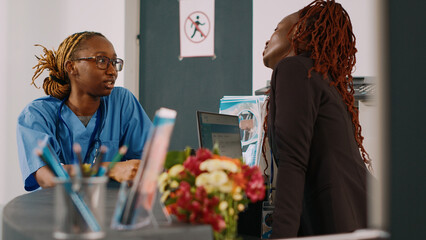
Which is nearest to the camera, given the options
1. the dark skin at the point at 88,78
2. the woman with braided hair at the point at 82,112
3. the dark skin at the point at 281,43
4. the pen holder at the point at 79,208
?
the pen holder at the point at 79,208

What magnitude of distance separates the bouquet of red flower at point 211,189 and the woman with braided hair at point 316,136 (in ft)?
1.28

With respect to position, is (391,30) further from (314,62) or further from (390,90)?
(314,62)

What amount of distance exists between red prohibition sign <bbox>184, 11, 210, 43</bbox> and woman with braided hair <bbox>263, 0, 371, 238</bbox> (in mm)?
2075

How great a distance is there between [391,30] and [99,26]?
3.08 m

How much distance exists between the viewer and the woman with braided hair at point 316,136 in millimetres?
1082

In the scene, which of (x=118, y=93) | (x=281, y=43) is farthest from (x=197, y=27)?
(x=281, y=43)

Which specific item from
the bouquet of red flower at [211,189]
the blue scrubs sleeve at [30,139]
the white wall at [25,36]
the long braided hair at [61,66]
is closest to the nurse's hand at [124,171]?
the blue scrubs sleeve at [30,139]

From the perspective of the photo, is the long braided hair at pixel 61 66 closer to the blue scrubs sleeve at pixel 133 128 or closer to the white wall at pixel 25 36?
the blue scrubs sleeve at pixel 133 128

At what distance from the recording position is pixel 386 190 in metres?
0.45

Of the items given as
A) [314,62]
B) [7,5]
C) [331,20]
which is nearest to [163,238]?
[314,62]

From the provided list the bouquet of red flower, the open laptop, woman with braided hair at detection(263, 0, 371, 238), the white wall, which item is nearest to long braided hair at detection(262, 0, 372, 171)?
woman with braided hair at detection(263, 0, 371, 238)

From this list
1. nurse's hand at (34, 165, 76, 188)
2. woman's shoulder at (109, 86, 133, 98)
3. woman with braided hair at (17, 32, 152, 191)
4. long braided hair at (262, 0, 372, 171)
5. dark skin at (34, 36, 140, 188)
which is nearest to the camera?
long braided hair at (262, 0, 372, 171)

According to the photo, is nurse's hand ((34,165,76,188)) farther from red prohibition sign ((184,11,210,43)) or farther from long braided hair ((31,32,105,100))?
red prohibition sign ((184,11,210,43))

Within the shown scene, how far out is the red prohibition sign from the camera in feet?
10.7
